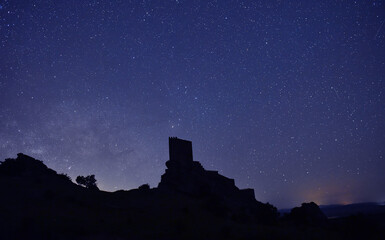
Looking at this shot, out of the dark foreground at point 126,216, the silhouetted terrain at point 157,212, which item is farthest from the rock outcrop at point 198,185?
the dark foreground at point 126,216

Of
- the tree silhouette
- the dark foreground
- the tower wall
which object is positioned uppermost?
the tower wall

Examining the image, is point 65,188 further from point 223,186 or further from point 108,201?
point 223,186

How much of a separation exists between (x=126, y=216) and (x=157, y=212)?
511 cm

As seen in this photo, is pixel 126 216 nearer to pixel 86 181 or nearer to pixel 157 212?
pixel 157 212

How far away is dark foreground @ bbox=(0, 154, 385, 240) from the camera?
71.6ft

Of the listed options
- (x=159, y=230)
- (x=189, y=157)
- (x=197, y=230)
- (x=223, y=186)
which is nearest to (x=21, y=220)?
(x=159, y=230)

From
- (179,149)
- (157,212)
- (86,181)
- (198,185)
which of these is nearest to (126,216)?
(157,212)

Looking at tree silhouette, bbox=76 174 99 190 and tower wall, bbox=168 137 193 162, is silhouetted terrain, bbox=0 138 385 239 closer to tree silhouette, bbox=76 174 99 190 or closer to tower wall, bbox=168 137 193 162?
tower wall, bbox=168 137 193 162

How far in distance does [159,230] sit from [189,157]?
2938cm

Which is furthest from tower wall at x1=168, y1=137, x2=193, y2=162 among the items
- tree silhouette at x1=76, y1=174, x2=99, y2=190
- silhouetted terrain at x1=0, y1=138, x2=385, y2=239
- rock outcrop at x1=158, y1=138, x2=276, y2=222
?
tree silhouette at x1=76, y1=174, x2=99, y2=190

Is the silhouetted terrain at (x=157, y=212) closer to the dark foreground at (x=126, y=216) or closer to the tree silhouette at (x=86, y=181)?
the dark foreground at (x=126, y=216)

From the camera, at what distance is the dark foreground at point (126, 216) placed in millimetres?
21817

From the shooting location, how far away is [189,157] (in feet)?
177

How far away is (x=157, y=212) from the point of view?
33.8 meters
